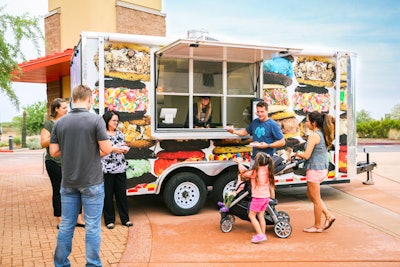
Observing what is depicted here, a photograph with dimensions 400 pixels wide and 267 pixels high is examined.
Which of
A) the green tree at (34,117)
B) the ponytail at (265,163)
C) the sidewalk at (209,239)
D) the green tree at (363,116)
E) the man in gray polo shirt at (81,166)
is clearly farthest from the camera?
the green tree at (363,116)

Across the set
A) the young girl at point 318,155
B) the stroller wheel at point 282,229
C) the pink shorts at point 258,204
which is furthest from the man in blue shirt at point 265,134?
the stroller wheel at point 282,229

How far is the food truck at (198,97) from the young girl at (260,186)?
2.89ft

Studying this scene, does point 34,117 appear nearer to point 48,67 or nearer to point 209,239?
point 48,67

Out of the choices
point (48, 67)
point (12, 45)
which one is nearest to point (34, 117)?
point (48, 67)

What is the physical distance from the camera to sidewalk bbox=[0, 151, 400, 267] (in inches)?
189

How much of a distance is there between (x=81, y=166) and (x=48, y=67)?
8.64 metres

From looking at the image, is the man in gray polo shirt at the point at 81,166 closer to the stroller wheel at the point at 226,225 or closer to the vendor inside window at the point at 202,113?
the stroller wheel at the point at 226,225

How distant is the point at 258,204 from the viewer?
216 inches

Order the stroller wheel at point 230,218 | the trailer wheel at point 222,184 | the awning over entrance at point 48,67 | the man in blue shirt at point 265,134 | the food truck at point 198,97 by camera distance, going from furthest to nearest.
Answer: the awning over entrance at point 48,67
the trailer wheel at point 222,184
the food truck at point 198,97
the man in blue shirt at point 265,134
the stroller wheel at point 230,218

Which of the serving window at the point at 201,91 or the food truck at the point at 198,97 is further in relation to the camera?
the serving window at the point at 201,91

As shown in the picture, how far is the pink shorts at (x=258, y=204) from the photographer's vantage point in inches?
215

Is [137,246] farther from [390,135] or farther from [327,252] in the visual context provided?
[390,135]

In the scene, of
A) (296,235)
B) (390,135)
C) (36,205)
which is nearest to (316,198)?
(296,235)

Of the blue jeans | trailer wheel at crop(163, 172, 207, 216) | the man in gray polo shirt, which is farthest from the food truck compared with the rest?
A: the blue jeans
